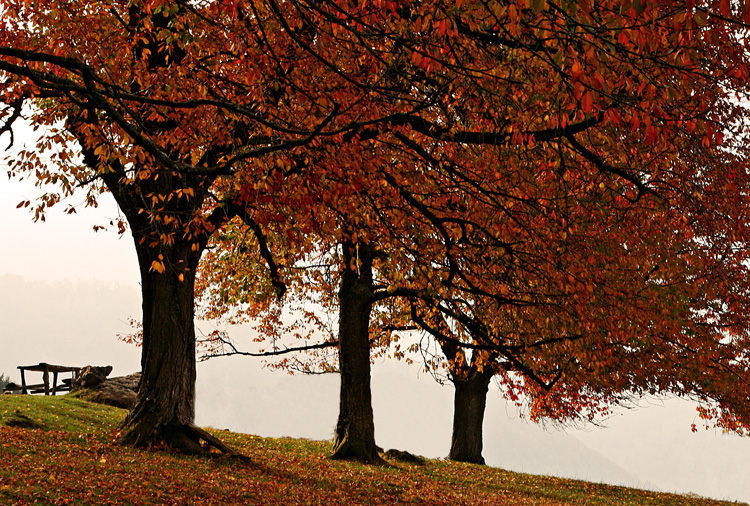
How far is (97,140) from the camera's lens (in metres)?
12.7

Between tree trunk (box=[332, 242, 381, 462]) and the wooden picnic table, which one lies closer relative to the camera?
tree trunk (box=[332, 242, 381, 462])

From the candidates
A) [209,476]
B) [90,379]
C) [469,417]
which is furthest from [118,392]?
[209,476]

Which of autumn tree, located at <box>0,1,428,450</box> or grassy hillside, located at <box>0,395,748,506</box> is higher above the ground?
autumn tree, located at <box>0,1,428,450</box>

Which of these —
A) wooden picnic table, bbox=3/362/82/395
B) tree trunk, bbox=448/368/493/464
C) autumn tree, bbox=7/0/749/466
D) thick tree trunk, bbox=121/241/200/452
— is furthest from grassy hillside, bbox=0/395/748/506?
wooden picnic table, bbox=3/362/82/395

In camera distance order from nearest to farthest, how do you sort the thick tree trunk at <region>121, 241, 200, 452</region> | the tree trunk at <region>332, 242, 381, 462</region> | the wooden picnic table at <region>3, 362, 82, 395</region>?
the thick tree trunk at <region>121, 241, 200, 452</region>
the tree trunk at <region>332, 242, 381, 462</region>
the wooden picnic table at <region>3, 362, 82, 395</region>

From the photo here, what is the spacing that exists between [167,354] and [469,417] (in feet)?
46.2

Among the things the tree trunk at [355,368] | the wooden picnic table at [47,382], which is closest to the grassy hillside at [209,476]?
the tree trunk at [355,368]

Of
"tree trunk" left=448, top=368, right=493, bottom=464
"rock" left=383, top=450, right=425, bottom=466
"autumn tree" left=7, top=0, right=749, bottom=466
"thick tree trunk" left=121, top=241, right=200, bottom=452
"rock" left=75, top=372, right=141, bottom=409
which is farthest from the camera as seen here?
"tree trunk" left=448, top=368, right=493, bottom=464

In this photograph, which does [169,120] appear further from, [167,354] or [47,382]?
[47,382]

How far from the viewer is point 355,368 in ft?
58.3

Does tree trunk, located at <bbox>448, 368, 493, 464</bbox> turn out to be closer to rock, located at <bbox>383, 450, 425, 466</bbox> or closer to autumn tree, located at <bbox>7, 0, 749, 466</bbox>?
rock, located at <bbox>383, 450, 425, 466</bbox>

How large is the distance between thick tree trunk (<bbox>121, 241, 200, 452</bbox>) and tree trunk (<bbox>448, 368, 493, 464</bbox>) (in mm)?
12773

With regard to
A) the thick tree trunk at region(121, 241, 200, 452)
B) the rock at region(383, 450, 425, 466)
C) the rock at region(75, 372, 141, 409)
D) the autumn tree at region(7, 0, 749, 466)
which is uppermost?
the autumn tree at region(7, 0, 749, 466)

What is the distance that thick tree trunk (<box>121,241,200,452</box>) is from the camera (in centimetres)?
1347
